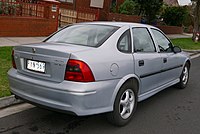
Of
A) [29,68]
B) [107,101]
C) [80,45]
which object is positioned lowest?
[107,101]

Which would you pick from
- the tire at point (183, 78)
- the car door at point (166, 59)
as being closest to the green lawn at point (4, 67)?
the car door at point (166, 59)

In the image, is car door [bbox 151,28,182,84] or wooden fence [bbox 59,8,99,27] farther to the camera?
wooden fence [bbox 59,8,99,27]

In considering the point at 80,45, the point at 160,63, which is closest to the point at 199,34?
the point at 160,63

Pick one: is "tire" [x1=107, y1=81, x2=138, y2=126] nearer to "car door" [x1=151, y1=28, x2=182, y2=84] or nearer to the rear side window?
the rear side window

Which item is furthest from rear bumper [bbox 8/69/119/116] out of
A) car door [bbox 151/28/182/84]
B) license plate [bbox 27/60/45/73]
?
car door [bbox 151/28/182/84]

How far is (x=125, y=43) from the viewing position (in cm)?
425

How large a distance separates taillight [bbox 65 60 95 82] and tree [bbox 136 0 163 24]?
1821cm

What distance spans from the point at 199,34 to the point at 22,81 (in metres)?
18.7

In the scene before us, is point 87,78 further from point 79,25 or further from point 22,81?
point 79,25

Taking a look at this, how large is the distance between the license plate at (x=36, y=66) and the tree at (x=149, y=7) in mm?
18018

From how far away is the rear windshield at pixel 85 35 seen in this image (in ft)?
13.5

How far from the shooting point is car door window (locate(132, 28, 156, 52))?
4.51m

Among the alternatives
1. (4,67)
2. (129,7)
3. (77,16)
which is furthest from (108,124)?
(129,7)

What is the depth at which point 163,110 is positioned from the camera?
494cm
